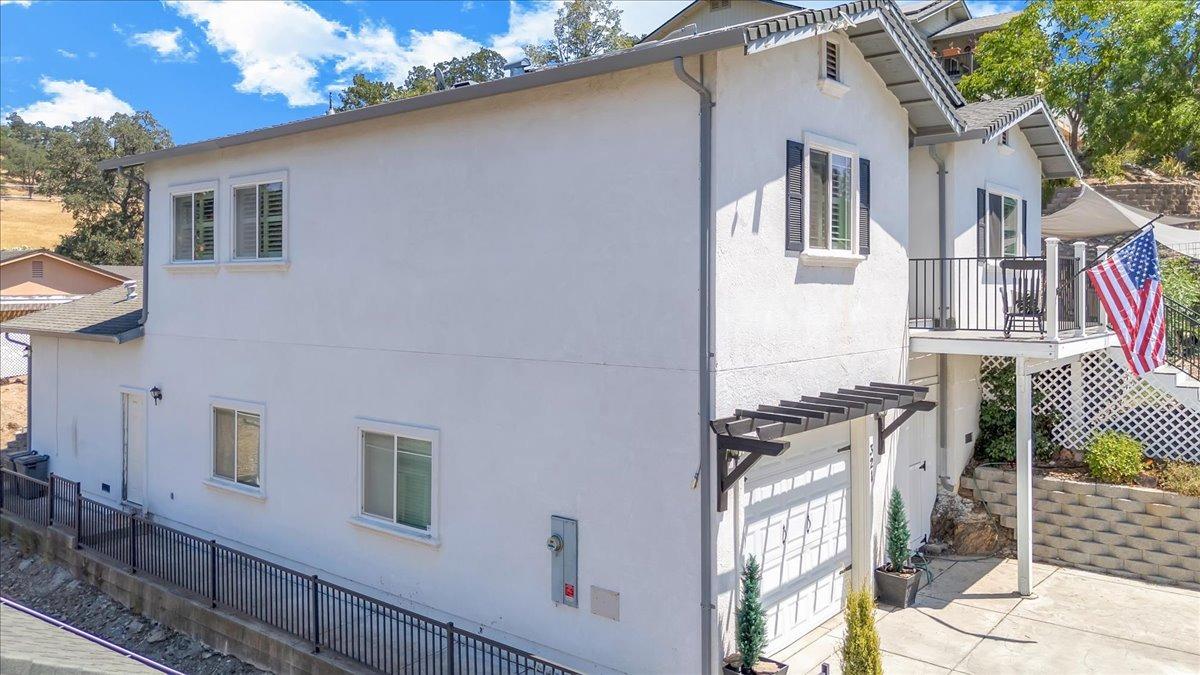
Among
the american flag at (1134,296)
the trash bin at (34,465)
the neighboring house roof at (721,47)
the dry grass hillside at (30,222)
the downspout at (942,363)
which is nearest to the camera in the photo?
the neighboring house roof at (721,47)

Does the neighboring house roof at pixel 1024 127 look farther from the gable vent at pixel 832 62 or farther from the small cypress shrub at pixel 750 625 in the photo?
the small cypress shrub at pixel 750 625

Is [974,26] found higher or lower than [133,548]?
higher

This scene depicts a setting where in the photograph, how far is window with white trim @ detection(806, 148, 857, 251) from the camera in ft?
26.4

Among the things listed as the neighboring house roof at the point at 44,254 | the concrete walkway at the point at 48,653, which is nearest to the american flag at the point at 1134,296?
the concrete walkway at the point at 48,653

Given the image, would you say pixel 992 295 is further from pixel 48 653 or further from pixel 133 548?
pixel 133 548

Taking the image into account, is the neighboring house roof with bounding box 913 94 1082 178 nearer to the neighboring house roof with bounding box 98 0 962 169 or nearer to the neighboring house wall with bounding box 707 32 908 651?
the neighboring house roof with bounding box 98 0 962 169

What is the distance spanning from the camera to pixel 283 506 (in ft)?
34.1

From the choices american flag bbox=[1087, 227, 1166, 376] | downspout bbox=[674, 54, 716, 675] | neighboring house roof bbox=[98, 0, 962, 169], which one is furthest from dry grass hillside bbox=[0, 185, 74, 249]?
american flag bbox=[1087, 227, 1166, 376]

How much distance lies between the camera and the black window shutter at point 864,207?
8719mm

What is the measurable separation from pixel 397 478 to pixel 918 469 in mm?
→ 6933

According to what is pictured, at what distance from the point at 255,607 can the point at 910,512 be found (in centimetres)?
838

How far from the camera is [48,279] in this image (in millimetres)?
33562

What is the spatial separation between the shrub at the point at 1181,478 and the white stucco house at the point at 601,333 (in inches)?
95.4

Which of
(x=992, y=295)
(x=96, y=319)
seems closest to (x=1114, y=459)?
(x=992, y=295)
